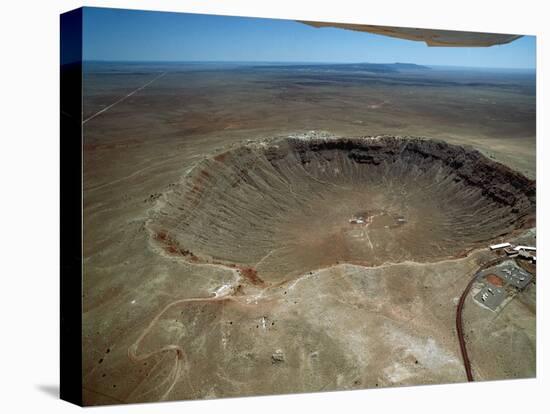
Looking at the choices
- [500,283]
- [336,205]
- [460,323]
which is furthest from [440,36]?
[336,205]

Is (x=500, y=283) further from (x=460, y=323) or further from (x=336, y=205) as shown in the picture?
(x=336, y=205)

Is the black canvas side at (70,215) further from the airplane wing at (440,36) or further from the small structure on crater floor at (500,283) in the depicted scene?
the small structure on crater floor at (500,283)

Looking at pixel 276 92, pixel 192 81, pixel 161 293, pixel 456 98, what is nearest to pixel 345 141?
pixel 276 92

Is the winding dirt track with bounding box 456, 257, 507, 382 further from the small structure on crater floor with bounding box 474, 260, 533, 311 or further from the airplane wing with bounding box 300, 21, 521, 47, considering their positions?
the airplane wing with bounding box 300, 21, 521, 47

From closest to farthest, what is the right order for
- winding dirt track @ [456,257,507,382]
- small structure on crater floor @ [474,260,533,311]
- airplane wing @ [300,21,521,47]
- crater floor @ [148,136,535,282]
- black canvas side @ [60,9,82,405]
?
black canvas side @ [60,9,82,405]
winding dirt track @ [456,257,507,382]
airplane wing @ [300,21,521,47]
small structure on crater floor @ [474,260,533,311]
crater floor @ [148,136,535,282]

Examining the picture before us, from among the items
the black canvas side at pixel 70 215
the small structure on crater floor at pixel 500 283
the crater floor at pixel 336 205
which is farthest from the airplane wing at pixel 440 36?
the small structure on crater floor at pixel 500 283

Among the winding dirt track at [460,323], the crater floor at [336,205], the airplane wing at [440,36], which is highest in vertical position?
the airplane wing at [440,36]

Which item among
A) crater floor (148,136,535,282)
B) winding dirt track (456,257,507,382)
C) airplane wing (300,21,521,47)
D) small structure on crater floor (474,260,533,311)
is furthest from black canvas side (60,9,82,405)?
small structure on crater floor (474,260,533,311)

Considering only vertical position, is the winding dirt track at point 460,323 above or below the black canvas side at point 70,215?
below
